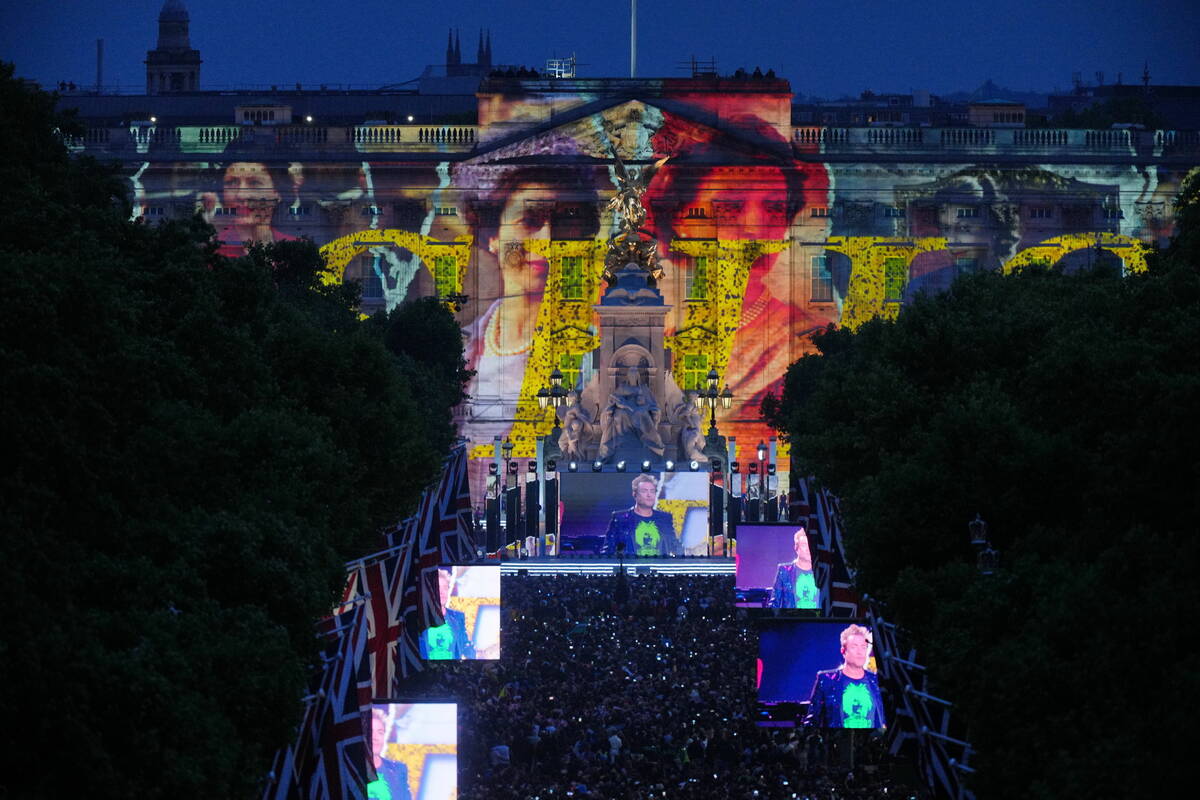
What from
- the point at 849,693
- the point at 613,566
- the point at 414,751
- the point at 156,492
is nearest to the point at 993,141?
the point at 613,566

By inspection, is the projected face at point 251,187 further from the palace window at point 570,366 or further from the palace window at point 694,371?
the palace window at point 694,371

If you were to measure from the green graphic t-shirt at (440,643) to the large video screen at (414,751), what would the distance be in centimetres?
1194

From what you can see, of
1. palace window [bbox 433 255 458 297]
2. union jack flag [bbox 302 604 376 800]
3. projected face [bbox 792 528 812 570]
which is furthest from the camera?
palace window [bbox 433 255 458 297]

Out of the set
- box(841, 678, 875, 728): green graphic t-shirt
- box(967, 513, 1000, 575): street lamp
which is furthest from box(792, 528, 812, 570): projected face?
box(967, 513, 1000, 575): street lamp

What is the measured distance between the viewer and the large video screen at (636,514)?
3093 inches

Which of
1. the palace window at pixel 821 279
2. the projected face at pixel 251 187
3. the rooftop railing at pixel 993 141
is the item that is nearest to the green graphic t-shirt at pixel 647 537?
the palace window at pixel 821 279

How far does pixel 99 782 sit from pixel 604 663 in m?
24.8

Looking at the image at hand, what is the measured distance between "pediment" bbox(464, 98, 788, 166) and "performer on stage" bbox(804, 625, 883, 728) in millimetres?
62459

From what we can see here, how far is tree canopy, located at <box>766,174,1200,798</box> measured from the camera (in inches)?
1361

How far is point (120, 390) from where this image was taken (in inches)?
1598

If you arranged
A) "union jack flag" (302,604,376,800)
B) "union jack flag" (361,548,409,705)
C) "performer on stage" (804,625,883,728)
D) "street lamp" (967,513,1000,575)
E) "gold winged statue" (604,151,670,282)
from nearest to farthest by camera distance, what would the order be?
"street lamp" (967,513,1000,575) < "union jack flag" (302,604,376,800) < "performer on stage" (804,625,883,728) < "union jack flag" (361,548,409,705) < "gold winged statue" (604,151,670,282)

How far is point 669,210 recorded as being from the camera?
11244cm

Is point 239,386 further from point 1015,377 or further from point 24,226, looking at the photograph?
point 1015,377

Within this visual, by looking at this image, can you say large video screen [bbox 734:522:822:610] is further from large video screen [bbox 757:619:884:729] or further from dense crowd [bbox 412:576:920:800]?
large video screen [bbox 757:619:884:729]
